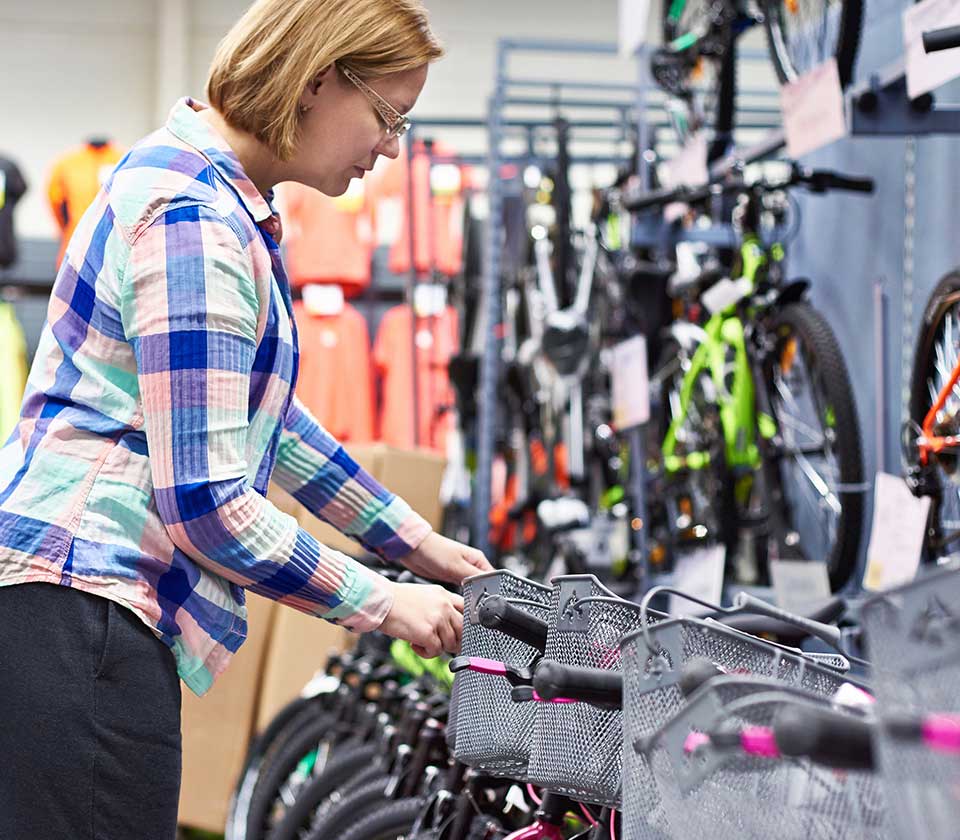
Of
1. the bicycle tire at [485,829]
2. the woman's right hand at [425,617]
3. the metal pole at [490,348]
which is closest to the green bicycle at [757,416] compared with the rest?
the metal pole at [490,348]

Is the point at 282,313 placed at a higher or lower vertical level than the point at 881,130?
lower

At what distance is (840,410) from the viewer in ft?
9.71

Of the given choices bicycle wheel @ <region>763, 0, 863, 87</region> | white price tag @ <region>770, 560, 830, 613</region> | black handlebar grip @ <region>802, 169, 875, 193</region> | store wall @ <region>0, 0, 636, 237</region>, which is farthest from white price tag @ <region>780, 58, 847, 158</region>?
store wall @ <region>0, 0, 636, 237</region>

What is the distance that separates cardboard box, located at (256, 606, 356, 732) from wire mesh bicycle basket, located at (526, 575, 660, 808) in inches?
105

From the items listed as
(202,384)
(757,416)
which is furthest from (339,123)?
(757,416)

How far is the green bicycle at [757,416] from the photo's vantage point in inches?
120

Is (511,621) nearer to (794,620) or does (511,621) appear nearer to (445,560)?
(794,620)

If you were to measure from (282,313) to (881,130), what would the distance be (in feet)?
4.12

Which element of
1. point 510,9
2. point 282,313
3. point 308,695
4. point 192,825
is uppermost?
point 510,9

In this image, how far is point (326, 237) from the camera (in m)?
8.53

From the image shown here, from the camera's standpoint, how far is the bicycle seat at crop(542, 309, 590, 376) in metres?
4.83

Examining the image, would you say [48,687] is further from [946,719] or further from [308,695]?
[308,695]

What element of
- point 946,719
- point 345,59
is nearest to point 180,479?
point 345,59

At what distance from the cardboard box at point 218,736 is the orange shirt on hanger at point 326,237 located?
4.81 meters
